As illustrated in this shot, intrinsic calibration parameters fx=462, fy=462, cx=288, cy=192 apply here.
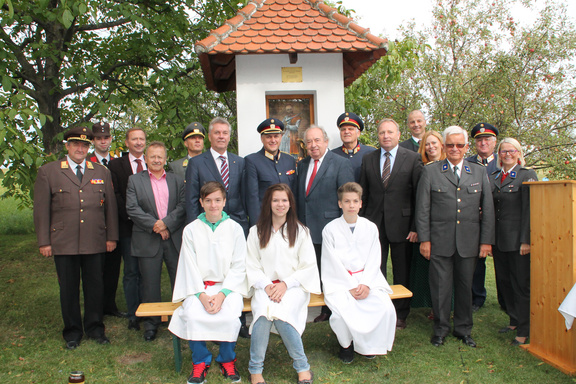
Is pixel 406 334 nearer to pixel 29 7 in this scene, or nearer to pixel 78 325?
pixel 78 325

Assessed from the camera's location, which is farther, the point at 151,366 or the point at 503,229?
the point at 503,229

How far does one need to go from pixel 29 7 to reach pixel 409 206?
6.91 meters

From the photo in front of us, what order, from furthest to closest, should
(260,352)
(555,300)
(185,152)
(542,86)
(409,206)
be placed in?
(542,86)
(185,152)
(409,206)
(555,300)
(260,352)

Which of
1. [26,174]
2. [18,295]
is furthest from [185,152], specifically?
[18,295]

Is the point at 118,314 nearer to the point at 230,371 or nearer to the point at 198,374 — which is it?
the point at 198,374

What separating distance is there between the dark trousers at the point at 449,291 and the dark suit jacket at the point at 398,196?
0.51 metres

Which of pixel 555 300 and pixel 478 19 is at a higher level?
pixel 478 19

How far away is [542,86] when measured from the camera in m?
11.8

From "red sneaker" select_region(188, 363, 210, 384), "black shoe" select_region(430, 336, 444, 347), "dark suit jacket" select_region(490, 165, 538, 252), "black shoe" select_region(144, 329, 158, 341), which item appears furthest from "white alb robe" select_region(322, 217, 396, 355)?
"black shoe" select_region(144, 329, 158, 341)

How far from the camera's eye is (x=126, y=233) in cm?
550

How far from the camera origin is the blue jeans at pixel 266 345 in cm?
384

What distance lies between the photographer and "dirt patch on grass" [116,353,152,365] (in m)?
4.42

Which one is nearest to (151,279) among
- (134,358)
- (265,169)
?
(134,358)

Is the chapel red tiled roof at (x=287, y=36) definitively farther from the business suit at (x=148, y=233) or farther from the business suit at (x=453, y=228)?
the business suit at (x=453, y=228)
